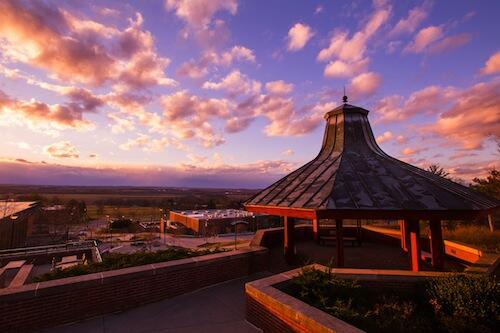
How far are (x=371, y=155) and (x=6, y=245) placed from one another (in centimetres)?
3627

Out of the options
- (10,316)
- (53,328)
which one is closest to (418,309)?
(53,328)

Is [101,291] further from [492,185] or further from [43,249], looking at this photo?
[492,185]

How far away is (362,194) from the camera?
959cm

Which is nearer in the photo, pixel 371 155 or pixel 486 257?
pixel 486 257

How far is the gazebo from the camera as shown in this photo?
880cm

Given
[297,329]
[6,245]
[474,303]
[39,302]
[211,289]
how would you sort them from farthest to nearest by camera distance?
[6,245] < [211,289] < [39,302] < [474,303] < [297,329]

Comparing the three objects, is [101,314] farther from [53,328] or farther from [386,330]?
[386,330]

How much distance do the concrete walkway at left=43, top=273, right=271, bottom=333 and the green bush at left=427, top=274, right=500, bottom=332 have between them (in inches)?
169

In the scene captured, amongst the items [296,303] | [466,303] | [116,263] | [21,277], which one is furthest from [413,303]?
A: [21,277]

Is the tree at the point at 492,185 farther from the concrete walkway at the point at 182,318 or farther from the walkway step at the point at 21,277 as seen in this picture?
the walkway step at the point at 21,277

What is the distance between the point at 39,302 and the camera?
6.62 metres

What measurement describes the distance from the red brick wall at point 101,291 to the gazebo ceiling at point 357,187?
365 cm

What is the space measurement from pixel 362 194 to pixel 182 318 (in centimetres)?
678

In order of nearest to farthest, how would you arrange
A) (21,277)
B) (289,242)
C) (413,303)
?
(413,303)
(289,242)
(21,277)
